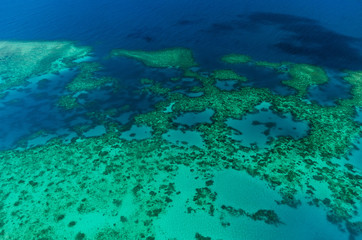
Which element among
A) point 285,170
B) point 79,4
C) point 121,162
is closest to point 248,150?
point 285,170

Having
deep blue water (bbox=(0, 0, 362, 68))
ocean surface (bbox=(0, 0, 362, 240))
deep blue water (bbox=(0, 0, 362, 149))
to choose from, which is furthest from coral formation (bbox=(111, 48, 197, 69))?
deep blue water (bbox=(0, 0, 362, 68))

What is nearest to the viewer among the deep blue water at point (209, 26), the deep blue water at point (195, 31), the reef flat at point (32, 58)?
the deep blue water at point (195, 31)

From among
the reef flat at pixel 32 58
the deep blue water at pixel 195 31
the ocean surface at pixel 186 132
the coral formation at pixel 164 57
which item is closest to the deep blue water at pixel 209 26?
the deep blue water at pixel 195 31

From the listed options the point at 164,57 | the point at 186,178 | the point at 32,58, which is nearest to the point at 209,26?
the point at 164,57

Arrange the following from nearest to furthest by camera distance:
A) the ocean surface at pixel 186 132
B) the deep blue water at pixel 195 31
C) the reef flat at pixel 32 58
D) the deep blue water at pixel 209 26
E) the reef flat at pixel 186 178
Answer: the reef flat at pixel 186 178 → the ocean surface at pixel 186 132 → the deep blue water at pixel 195 31 → the reef flat at pixel 32 58 → the deep blue water at pixel 209 26

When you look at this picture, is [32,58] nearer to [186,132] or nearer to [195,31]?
[195,31]

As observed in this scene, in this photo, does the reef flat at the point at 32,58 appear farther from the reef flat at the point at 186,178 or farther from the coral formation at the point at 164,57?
the reef flat at the point at 186,178
